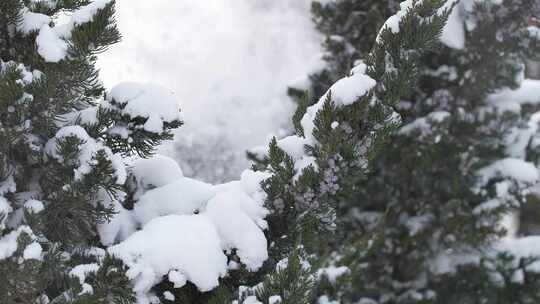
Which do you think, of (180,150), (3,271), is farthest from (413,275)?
(180,150)

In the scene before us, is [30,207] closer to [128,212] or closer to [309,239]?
[128,212]

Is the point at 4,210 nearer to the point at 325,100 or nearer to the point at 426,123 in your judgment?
the point at 325,100

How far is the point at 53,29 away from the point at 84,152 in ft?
2.12

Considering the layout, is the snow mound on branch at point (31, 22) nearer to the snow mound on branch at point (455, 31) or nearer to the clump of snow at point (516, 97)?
the snow mound on branch at point (455, 31)

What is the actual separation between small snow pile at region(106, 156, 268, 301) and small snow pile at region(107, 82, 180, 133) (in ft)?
1.44

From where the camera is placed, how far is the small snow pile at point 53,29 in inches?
95.7

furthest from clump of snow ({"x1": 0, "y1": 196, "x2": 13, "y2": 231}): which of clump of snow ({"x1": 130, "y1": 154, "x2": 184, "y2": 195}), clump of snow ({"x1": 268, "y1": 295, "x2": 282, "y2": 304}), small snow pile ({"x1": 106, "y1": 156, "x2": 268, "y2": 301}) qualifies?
clump of snow ({"x1": 268, "y1": 295, "x2": 282, "y2": 304})

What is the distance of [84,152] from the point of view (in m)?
2.47

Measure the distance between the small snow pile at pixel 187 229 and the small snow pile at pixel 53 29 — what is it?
84 centimetres

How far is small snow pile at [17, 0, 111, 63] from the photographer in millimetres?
2432

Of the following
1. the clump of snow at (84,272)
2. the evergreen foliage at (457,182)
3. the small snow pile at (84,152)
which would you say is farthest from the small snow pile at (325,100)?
the evergreen foliage at (457,182)

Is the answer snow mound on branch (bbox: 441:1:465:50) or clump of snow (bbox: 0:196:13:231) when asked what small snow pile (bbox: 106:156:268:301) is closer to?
clump of snow (bbox: 0:196:13:231)

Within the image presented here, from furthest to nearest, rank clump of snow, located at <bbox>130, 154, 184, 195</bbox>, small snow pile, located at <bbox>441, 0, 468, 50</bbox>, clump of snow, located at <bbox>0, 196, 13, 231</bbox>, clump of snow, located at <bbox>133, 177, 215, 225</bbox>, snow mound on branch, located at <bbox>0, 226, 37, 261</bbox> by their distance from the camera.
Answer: small snow pile, located at <bbox>441, 0, 468, 50</bbox> < clump of snow, located at <bbox>130, 154, 184, 195</bbox> < clump of snow, located at <bbox>133, 177, 215, 225</bbox> < clump of snow, located at <bbox>0, 196, 13, 231</bbox> < snow mound on branch, located at <bbox>0, 226, 37, 261</bbox>

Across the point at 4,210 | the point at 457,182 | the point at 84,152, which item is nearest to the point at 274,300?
the point at 84,152
